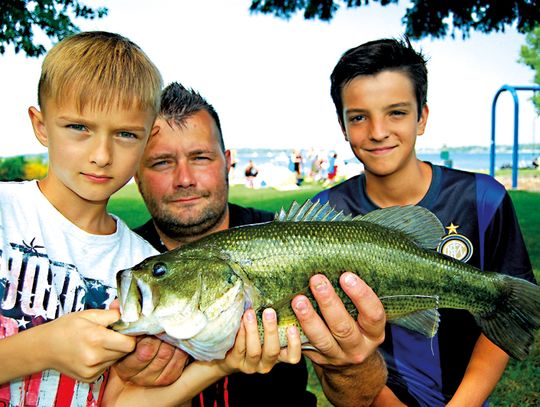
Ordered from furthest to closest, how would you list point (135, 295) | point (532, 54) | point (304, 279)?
point (532, 54), point (304, 279), point (135, 295)

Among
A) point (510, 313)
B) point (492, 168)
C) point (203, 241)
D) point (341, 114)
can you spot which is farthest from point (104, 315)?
point (492, 168)

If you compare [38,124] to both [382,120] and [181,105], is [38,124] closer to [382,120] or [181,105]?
[181,105]

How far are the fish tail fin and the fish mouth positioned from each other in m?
1.72

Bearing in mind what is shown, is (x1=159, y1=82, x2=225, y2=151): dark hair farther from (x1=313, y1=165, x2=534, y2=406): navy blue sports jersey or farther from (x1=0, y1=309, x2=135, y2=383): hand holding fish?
(x1=0, y1=309, x2=135, y2=383): hand holding fish

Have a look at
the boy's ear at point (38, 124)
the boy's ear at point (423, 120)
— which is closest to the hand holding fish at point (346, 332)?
the boy's ear at point (38, 124)

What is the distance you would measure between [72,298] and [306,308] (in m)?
1.19

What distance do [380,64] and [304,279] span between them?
2007 mm

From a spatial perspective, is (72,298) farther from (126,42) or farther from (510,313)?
(510,313)

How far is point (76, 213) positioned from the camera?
8.62ft

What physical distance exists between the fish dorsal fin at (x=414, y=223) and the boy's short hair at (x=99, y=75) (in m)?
1.34

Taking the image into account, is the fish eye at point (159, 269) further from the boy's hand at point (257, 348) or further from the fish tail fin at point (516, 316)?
the fish tail fin at point (516, 316)

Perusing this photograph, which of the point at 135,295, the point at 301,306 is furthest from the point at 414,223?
the point at 135,295

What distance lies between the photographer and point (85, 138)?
2.39 m

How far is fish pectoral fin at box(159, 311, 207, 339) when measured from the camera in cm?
202
